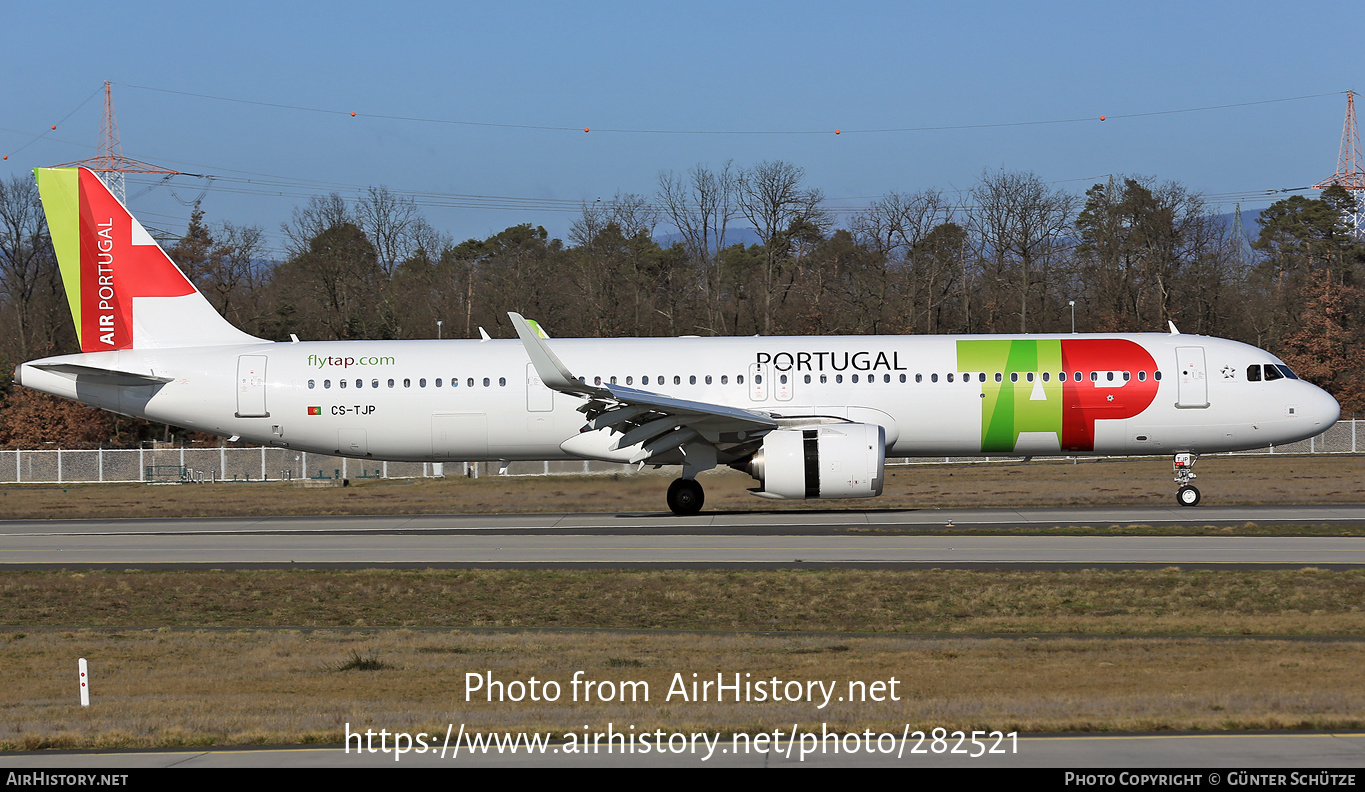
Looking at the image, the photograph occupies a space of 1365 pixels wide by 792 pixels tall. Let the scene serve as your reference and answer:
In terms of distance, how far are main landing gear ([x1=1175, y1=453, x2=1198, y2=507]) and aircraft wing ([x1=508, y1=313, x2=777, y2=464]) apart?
9483 mm

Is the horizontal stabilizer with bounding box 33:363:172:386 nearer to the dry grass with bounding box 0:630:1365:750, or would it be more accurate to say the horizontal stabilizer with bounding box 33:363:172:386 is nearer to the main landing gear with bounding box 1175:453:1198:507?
the dry grass with bounding box 0:630:1365:750

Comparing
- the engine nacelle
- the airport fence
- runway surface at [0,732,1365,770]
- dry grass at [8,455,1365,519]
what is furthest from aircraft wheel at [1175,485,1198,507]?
the airport fence

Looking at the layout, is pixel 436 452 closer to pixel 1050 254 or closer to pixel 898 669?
pixel 898 669

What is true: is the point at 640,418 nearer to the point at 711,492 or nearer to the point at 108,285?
the point at 711,492

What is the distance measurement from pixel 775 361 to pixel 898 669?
592 inches

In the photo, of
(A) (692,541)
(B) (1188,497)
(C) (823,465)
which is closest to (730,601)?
(A) (692,541)

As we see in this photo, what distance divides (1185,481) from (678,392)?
11822mm

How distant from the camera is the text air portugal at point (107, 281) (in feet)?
92.7

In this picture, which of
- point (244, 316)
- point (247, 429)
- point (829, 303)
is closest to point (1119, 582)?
point (247, 429)

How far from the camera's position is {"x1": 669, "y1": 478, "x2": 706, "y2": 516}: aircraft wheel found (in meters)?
26.6

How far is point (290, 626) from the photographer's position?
15352 millimetres

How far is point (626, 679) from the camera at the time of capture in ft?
37.9

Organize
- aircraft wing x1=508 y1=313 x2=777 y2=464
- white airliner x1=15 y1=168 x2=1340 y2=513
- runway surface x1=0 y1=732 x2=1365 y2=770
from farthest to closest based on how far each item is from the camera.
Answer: white airliner x1=15 y1=168 x2=1340 y2=513
aircraft wing x1=508 y1=313 x2=777 y2=464
runway surface x1=0 y1=732 x2=1365 y2=770

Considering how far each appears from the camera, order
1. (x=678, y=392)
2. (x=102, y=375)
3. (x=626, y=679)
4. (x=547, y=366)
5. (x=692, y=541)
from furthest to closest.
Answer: (x=102, y=375)
(x=678, y=392)
(x=547, y=366)
(x=692, y=541)
(x=626, y=679)
